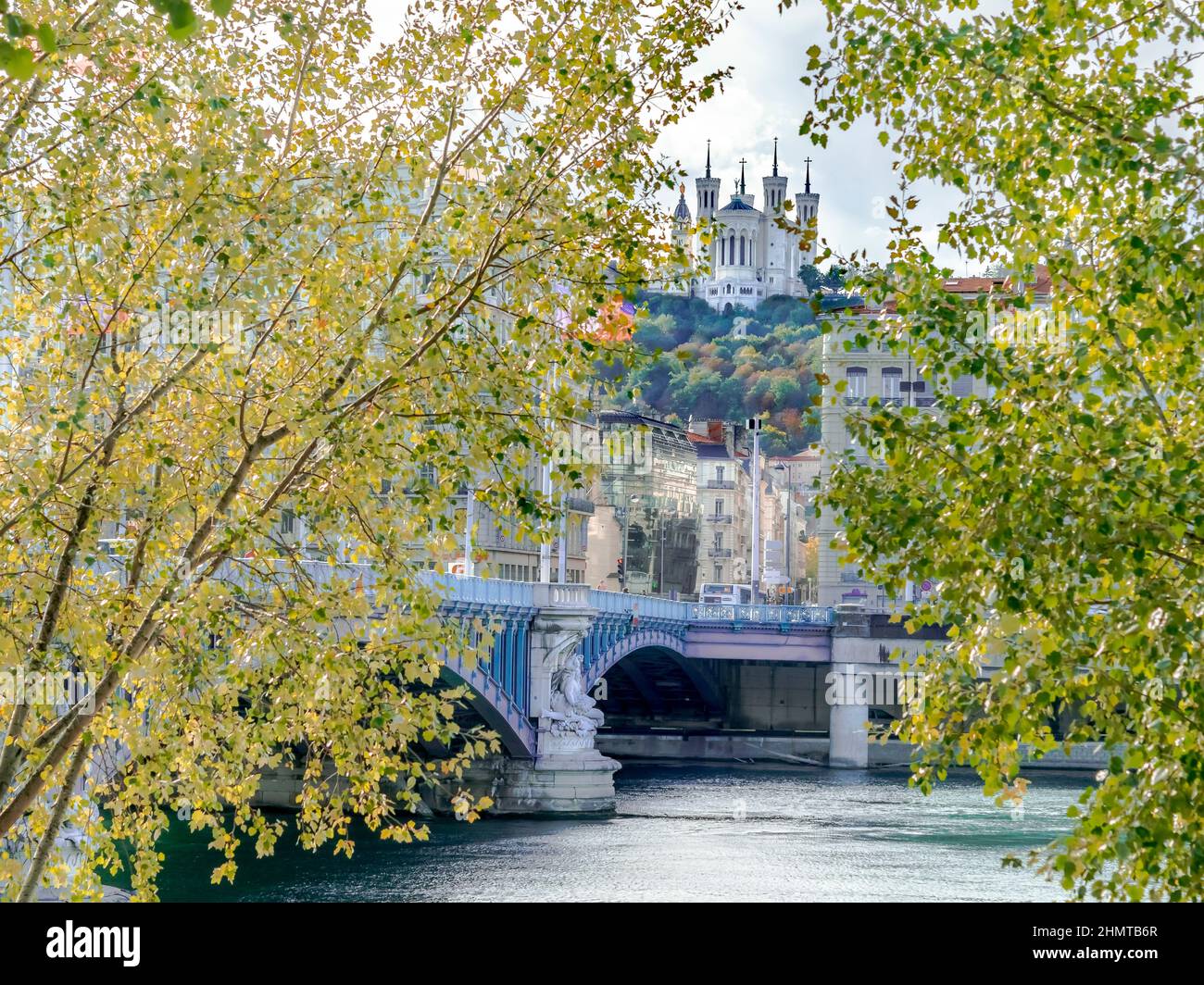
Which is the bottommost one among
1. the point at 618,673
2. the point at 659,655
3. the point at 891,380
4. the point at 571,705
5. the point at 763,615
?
the point at 571,705

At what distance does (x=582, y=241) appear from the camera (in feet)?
32.8

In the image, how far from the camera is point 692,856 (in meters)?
39.2

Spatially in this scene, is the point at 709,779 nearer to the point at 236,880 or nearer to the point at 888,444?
the point at 236,880

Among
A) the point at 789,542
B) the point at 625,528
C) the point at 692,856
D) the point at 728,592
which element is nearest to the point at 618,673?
the point at 625,528

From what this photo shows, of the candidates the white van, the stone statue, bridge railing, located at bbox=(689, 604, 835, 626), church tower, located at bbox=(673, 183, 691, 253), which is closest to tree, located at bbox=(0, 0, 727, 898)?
church tower, located at bbox=(673, 183, 691, 253)

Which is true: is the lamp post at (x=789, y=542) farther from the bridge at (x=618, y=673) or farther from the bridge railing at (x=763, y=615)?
the bridge railing at (x=763, y=615)

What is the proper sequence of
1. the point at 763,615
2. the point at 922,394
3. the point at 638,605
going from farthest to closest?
the point at 922,394, the point at 763,615, the point at 638,605

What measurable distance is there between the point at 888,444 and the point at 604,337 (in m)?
1.83

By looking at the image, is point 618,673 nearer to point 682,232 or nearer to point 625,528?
point 625,528

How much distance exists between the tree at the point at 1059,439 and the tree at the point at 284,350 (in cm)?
157

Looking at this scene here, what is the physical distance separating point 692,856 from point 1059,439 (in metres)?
31.8

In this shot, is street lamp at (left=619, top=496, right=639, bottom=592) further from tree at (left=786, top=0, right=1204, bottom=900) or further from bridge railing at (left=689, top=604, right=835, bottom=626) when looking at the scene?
tree at (left=786, top=0, right=1204, bottom=900)
